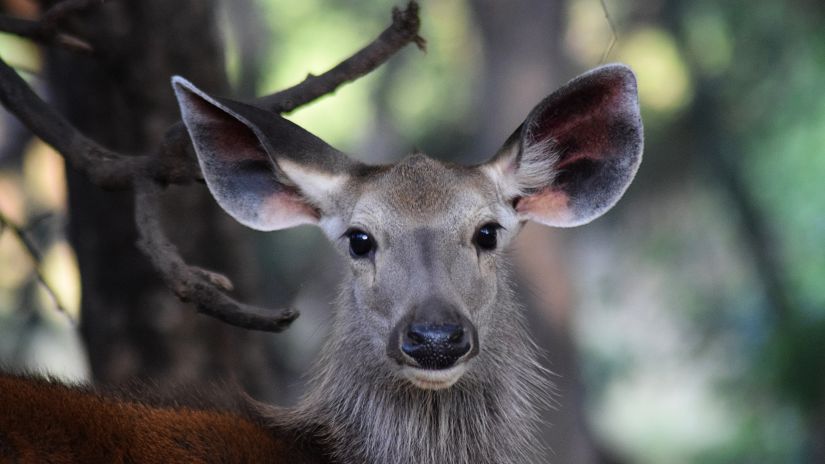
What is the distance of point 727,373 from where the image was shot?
61.3ft

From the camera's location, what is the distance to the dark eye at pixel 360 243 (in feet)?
19.0

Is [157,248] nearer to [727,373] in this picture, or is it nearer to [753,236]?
[727,373]

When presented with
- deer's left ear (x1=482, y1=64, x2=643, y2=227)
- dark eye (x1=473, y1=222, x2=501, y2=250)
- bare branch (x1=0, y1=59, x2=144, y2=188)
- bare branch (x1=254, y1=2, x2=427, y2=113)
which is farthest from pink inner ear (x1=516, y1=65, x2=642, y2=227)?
bare branch (x1=0, y1=59, x2=144, y2=188)

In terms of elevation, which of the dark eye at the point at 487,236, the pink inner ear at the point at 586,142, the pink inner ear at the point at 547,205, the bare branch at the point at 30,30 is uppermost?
the pink inner ear at the point at 586,142

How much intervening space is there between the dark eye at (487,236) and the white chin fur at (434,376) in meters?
0.72

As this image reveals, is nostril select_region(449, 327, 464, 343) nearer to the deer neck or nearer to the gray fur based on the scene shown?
the gray fur

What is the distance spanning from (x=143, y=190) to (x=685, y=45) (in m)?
19.5

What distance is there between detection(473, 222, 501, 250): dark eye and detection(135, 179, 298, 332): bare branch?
0.99m

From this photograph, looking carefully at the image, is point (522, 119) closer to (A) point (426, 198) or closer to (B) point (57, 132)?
(A) point (426, 198)

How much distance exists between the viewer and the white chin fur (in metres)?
5.27

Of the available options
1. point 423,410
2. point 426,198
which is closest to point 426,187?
point 426,198

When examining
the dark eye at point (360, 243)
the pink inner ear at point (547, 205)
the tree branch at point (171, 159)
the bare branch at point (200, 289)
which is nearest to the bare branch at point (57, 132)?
the tree branch at point (171, 159)

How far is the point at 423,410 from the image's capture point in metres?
5.80

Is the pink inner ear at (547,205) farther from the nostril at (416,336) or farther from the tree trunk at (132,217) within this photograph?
the tree trunk at (132,217)
